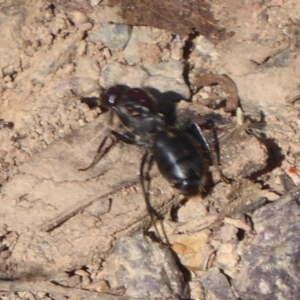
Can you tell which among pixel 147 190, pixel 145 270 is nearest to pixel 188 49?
pixel 147 190

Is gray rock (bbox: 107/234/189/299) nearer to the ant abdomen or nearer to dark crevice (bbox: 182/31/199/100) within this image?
the ant abdomen

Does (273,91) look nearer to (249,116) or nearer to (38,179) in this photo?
(249,116)

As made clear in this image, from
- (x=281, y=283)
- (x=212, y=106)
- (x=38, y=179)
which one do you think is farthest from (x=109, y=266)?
(x=212, y=106)

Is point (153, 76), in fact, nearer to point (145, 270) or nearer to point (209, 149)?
point (209, 149)

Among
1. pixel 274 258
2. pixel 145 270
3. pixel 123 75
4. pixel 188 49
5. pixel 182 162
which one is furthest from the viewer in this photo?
pixel 188 49

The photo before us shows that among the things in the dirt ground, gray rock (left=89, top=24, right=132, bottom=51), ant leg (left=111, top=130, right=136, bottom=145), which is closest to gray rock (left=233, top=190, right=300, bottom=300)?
the dirt ground

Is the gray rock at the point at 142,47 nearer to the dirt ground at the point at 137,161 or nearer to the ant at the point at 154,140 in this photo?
the dirt ground at the point at 137,161
